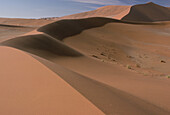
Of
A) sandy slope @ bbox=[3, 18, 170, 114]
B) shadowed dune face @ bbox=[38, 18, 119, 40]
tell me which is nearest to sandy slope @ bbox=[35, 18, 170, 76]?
shadowed dune face @ bbox=[38, 18, 119, 40]

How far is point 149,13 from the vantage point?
61094 millimetres

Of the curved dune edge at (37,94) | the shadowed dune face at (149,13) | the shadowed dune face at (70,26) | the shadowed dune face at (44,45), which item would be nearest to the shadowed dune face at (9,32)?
the shadowed dune face at (70,26)

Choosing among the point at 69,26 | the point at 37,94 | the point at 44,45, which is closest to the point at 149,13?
the point at 69,26

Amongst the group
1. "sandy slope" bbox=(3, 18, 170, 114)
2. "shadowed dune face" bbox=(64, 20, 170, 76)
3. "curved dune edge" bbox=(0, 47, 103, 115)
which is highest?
"curved dune edge" bbox=(0, 47, 103, 115)

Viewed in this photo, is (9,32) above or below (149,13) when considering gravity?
below

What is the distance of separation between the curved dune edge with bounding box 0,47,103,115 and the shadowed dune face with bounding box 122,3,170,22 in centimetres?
5098

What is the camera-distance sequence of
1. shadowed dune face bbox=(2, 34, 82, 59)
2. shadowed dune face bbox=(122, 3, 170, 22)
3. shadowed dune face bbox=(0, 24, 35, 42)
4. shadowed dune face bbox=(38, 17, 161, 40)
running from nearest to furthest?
1. shadowed dune face bbox=(2, 34, 82, 59)
2. shadowed dune face bbox=(0, 24, 35, 42)
3. shadowed dune face bbox=(38, 17, 161, 40)
4. shadowed dune face bbox=(122, 3, 170, 22)

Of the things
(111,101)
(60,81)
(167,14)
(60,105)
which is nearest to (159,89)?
(111,101)

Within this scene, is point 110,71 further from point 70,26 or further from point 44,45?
point 70,26

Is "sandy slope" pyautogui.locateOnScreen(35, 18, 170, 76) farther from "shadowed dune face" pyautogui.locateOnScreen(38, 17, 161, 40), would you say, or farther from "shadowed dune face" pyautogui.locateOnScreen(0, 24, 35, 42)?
"shadowed dune face" pyautogui.locateOnScreen(0, 24, 35, 42)

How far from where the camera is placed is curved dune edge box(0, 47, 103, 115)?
2053mm

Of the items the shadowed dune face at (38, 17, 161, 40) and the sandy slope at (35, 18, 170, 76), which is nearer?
the sandy slope at (35, 18, 170, 76)

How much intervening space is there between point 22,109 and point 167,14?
74959mm

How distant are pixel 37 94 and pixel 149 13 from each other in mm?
66462
